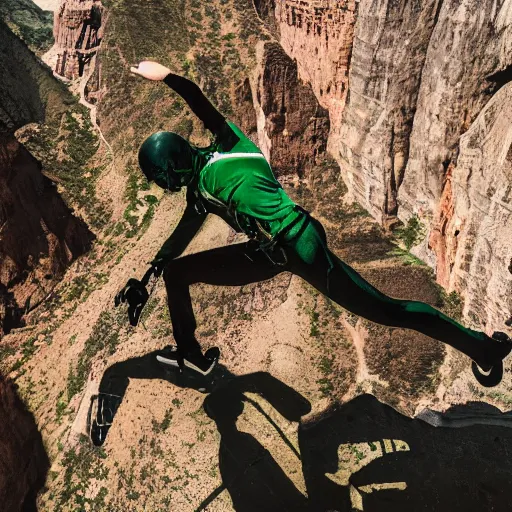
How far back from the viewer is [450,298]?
19.3m

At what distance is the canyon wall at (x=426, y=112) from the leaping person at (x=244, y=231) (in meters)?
9.97

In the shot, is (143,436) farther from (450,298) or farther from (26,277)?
(450,298)

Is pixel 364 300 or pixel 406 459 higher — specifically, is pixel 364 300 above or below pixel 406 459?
above

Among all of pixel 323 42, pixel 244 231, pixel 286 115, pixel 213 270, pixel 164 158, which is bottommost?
pixel 286 115

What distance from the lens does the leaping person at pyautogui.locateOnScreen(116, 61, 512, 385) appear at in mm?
7270

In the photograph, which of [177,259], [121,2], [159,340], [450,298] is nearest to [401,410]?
[450,298]

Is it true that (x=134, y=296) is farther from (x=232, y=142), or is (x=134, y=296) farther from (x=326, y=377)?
(x=326, y=377)

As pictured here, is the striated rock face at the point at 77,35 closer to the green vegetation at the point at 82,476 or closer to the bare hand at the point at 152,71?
the green vegetation at the point at 82,476

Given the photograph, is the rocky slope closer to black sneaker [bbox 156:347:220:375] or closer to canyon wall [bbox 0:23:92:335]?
canyon wall [bbox 0:23:92:335]

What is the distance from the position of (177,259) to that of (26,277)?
1560 centimetres

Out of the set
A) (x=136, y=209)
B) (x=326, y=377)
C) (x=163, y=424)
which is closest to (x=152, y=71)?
(x=163, y=424)

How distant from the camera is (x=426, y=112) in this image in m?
19.9

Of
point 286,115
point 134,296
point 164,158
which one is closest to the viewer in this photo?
point 164,158

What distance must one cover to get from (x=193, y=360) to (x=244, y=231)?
93.2 inches
